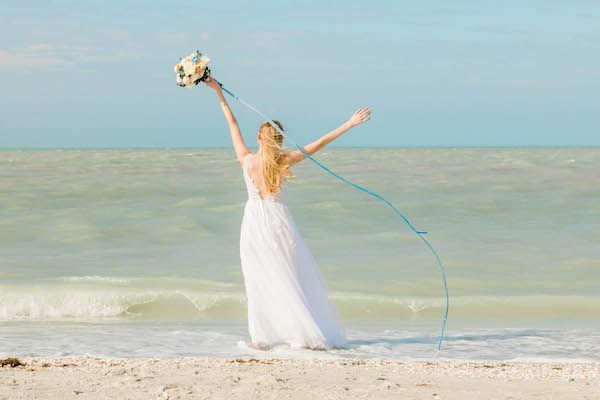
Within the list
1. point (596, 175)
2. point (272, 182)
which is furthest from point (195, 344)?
point (596, 175)

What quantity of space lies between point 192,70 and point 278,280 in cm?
155

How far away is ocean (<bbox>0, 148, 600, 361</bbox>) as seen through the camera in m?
6.90

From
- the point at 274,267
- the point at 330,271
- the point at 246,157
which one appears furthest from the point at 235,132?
the point at 330,271

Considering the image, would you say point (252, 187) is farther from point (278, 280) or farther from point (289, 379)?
point (289, 379)

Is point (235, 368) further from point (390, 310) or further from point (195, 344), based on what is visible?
point (390, 310)

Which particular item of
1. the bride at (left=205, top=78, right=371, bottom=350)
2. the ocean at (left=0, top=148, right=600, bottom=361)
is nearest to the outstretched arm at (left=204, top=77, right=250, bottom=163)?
the bride at (left=205, top=78, right=371, bottom=350)

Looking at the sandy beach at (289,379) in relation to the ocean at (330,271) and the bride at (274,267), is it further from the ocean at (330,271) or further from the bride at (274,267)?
the ocean at (330,271)

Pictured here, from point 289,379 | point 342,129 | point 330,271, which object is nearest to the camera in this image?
point 289,379

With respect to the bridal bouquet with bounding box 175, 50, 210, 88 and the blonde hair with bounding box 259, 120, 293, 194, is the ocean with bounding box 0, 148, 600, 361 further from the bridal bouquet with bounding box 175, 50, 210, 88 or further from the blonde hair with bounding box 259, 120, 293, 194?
the bridal bouquet with bounding box 175, 50, 210, 88

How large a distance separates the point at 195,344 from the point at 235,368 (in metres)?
1.47

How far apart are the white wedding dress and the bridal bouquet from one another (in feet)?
2.10

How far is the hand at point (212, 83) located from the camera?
6.22 metres

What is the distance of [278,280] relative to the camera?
6.12 m

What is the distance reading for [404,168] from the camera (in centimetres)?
2761
